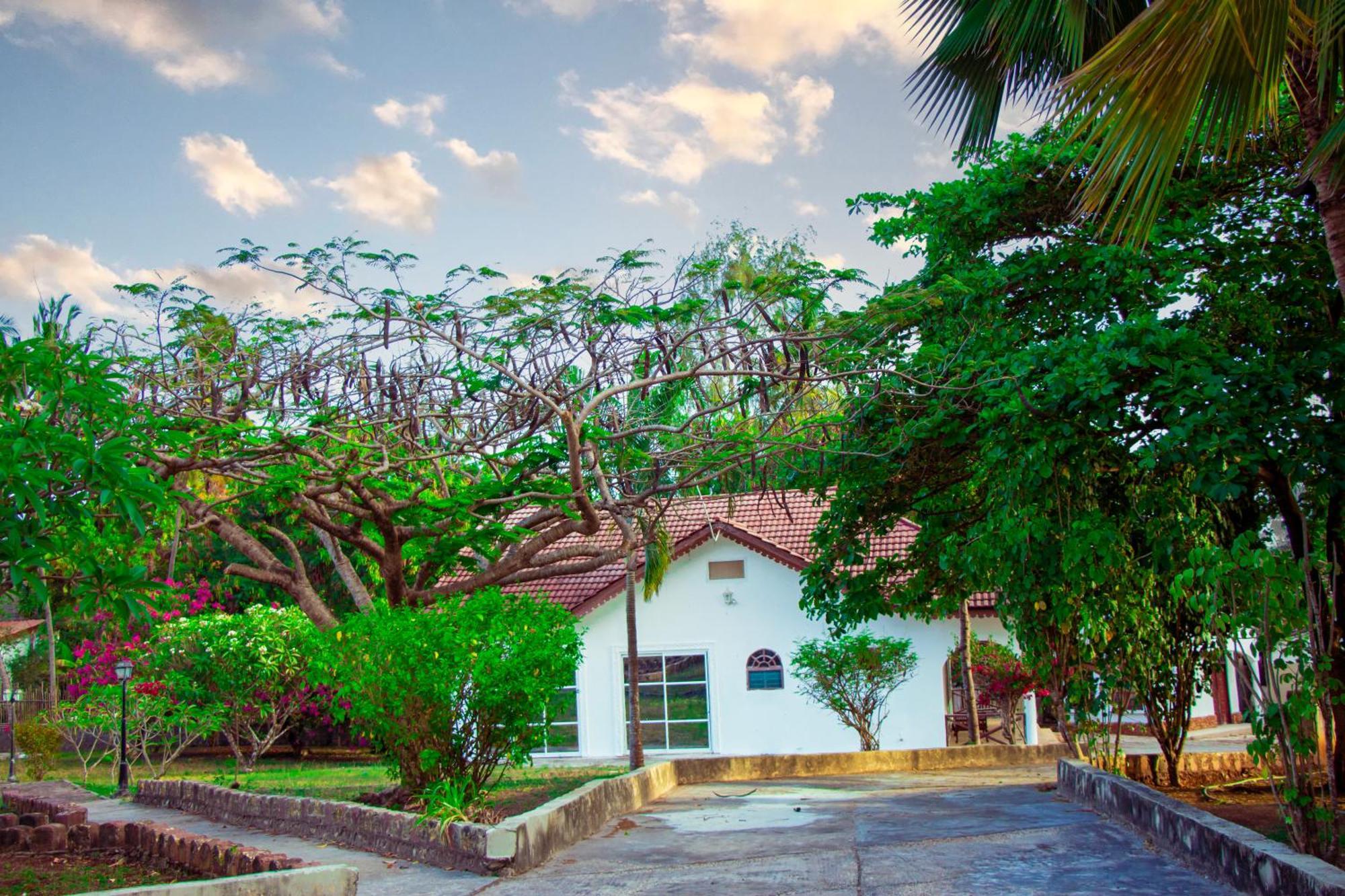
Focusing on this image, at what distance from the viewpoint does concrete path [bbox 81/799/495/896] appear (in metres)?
8.01

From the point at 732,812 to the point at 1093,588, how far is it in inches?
169

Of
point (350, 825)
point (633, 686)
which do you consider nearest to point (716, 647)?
point (633, 686)

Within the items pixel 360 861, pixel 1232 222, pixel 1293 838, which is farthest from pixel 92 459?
pixel 1232 222

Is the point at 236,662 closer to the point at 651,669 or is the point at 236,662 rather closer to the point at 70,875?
the point at 651,669

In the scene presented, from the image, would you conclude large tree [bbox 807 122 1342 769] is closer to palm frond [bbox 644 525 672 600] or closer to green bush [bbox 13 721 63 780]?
palm frond [bbox 644 525 672 600]

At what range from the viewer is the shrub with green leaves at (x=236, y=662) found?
1923 centimetres

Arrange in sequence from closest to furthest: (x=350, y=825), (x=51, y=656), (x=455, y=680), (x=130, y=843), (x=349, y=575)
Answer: (x=455, y=680), (x=130, y=843), (x=350, y=825), (x=349, y=575), (x=51, y=656)

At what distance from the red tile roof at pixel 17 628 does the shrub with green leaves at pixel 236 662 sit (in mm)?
14726

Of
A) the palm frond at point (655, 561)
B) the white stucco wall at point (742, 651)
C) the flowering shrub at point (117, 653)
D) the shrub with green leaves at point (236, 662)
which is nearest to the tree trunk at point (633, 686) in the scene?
the palm frond at point (655, 561)

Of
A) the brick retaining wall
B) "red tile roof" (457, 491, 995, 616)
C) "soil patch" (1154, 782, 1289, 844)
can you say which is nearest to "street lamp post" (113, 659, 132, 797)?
the brick retaining wall

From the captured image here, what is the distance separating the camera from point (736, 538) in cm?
2325

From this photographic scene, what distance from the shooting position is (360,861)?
9.25 m

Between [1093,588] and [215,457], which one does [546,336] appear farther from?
[1093,588]

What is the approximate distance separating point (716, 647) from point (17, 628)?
23.1 m
